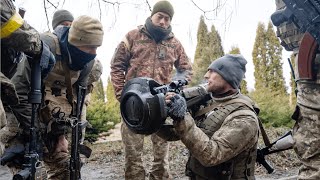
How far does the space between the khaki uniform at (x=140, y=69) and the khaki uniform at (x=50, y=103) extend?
0.61 meters

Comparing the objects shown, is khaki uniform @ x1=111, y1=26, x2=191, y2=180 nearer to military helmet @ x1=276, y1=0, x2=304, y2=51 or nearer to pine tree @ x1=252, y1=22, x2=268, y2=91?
military helmet @ x1=276, y1=0, x2=304, y2=51

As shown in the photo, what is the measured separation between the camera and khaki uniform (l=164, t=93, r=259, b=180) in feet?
7.07

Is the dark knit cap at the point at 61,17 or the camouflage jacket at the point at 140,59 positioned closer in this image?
the camouflage jacket at the point at 140,59

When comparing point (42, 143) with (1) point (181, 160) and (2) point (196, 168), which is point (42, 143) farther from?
(1) point (181, 160)

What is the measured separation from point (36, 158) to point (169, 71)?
6.52 feet

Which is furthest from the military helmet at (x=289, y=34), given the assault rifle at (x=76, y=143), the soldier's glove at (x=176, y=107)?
the assault rifle at (x=76, y=143)

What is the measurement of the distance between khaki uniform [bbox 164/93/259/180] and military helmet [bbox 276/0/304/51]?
2.11 ft

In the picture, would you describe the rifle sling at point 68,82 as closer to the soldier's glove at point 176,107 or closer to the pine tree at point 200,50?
the soldier's glove at point 176,107

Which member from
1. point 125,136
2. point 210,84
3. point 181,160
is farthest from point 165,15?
point 181,160

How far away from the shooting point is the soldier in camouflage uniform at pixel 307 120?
8.36 feet

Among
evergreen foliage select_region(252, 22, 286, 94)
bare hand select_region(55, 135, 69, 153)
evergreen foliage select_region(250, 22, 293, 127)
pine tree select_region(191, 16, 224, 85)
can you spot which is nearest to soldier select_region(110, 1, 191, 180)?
bare hand select_region(55, 135, 69, 153)

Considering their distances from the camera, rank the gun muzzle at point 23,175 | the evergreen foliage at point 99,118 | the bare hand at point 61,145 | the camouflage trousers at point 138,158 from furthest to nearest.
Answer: the evergreen foliage at point 99,118 < the camouflage trousers at point 138,158 < the bare hand at point 61,145 < the gun muzzle at point 23,175

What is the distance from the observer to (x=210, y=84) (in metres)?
2.56

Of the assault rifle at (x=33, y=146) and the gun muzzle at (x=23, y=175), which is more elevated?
the assault rifle at (x=33, y=146)
